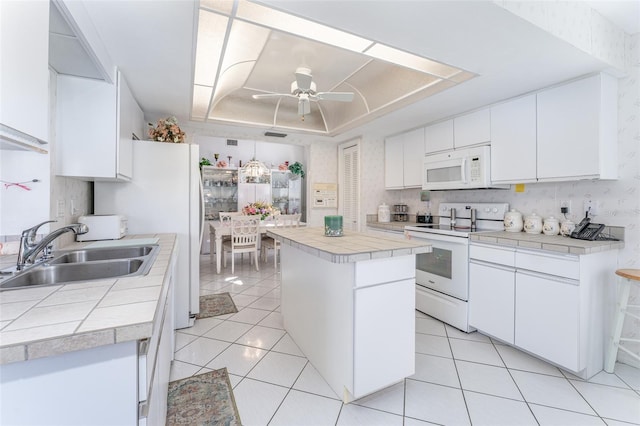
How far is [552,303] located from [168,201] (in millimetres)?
3255

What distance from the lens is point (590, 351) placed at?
1.94 meters

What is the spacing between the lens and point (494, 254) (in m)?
2.37

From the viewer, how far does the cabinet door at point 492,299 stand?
7.40 ft

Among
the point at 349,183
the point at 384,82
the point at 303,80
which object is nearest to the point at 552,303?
the point at 384,82

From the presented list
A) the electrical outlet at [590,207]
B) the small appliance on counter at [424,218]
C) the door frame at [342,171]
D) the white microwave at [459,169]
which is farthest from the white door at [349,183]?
the electrical outlet at [590,207]

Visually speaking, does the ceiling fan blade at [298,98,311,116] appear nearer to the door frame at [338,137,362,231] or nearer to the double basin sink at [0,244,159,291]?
the door frame at [338,137,362,231]

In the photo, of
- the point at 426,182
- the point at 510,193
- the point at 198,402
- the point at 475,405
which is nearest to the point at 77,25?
the point at 198,402

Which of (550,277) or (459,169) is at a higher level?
(459,169)

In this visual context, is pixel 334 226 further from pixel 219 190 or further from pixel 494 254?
pixel 219 190

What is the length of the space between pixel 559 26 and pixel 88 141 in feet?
10.3

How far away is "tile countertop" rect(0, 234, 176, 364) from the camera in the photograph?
0.64 m

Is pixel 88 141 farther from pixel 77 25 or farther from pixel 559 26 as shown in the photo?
pixel 559 26

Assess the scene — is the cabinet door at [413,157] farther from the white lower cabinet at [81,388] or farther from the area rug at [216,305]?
the white lower cabinet at [81,388]

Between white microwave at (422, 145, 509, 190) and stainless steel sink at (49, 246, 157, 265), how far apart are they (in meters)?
2.93
